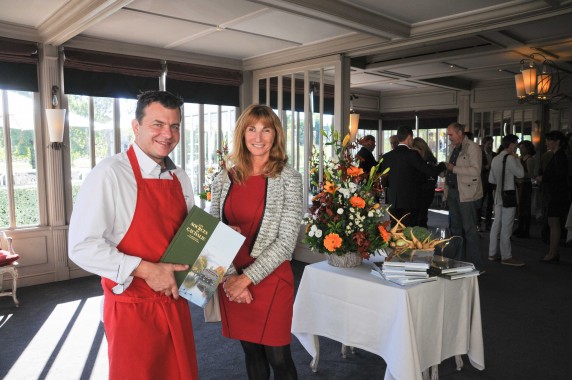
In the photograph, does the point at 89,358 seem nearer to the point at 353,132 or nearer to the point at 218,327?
the point at 218,327

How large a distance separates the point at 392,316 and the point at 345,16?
8.91ft

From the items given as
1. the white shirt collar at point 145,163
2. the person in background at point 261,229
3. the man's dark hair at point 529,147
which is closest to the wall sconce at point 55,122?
the person in background at point 261,229

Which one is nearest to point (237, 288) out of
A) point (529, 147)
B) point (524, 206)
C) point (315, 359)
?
point (315, 359)

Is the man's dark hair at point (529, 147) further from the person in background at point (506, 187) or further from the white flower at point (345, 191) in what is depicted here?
the white flower at point (345, 191)

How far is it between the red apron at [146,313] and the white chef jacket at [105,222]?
1.4 inches

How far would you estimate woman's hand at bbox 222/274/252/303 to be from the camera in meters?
1.93

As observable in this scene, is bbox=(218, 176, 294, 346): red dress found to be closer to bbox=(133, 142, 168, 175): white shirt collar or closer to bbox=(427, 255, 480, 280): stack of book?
bbox=(133, 142, 168, 175): white shirt collar

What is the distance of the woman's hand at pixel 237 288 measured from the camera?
1.93 metres

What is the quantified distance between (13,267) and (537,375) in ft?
14.9

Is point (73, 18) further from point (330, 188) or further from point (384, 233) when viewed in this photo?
point (384, 233)

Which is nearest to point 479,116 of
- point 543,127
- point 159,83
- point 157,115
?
point 543,127

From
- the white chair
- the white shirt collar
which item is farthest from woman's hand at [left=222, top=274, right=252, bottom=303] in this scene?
the white chair

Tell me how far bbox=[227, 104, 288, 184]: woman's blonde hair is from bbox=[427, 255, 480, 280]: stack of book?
114cm

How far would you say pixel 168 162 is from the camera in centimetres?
177
